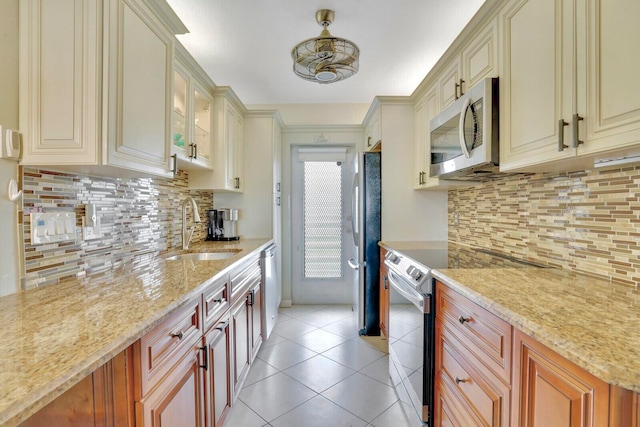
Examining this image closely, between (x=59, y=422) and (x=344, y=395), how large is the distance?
1602 mm

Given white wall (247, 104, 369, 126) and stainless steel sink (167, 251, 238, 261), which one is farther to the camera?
white wall (247, 104, 369, 126)

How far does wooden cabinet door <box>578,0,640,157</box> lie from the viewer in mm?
875

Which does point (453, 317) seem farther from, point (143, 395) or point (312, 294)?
point (312, 294)

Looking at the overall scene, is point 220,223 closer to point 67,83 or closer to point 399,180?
point 399,180

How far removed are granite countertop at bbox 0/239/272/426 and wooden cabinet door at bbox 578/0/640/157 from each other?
4.89 ft

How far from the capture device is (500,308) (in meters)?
0.90

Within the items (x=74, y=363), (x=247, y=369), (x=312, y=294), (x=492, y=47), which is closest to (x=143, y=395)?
(x=74, y=363)

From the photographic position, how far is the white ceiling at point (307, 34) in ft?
6.30

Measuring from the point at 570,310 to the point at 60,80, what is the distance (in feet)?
6.11

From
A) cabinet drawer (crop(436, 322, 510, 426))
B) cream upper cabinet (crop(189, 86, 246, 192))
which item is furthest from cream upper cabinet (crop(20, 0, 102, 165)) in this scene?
cabinet drawer (crop(436, 322, 510, 426))

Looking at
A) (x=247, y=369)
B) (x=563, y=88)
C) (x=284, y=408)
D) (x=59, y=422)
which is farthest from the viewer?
(x=247, y=369)

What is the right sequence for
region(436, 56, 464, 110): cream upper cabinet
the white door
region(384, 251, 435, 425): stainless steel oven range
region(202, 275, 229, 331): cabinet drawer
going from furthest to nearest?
A: the white door
region(436, 56, 464, 110): cream upper cabinet
region(384, 251, 435, 425): stainless steel oven range
region(202, 275, 229, 331): cabinet drawer

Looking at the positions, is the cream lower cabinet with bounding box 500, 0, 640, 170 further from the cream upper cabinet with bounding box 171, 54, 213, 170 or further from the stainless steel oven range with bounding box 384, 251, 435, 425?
the cream upper cabinet with bounding box 171, 54, 213, 170

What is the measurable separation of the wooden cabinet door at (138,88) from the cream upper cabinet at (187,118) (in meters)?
0.25
